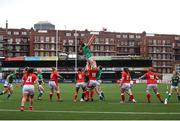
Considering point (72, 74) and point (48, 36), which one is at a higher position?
point (48, 36)

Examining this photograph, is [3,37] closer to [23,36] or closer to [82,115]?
[23,36]

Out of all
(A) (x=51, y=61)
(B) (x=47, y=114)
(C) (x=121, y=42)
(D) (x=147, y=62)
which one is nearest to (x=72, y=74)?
(A) (x=51, y=61)

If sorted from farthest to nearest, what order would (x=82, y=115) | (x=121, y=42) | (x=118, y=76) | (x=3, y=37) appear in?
(x=121, y=42), (x=3, y=37), (x=118, y=76), (x=82, y=115)

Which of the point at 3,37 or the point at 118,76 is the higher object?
the point at 3,37

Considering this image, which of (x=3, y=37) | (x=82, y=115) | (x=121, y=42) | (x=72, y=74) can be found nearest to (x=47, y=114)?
(x=82, y=115)

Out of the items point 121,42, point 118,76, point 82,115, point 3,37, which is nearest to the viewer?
point 82,115

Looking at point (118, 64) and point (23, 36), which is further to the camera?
point (23, 36)

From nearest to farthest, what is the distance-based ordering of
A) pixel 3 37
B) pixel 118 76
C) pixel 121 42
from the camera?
pixel 118 76, pixel 3 37, pixel 121 42

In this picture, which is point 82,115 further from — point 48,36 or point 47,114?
point 48,36

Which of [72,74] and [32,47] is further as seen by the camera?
[32,47]

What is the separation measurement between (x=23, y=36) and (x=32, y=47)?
4702 mm

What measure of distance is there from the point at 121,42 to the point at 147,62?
3573 centimetres

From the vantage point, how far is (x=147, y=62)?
129125 mm

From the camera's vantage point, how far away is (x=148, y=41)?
164m
